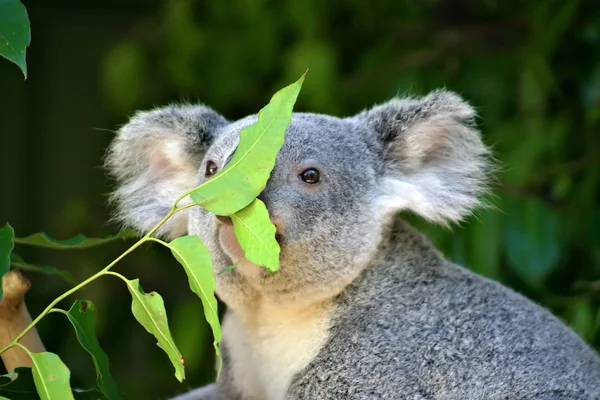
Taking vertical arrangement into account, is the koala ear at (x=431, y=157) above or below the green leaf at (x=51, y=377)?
above

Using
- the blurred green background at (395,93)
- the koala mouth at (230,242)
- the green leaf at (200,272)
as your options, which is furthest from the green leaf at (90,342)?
the blurred green background at (395,93)

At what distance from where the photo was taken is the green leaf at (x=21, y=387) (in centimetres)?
155

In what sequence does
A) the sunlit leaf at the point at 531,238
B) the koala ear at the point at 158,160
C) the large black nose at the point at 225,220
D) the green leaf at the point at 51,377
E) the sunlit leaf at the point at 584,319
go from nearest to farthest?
1. the green leaf at the point at 51,377
2. the large black nose at the point at 225,220
3. the koala ear at the point at 158,160
4. the sunlit leaf at the point at 584,319
5. the sunlit leaf at the point at 531,238

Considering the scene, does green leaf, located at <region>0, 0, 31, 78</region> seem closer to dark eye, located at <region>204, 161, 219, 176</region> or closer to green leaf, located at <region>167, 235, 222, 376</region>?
green leaf, located at <region>167, 235, 222, 376</region>

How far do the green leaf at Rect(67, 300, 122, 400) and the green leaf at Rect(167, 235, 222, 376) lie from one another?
25cm

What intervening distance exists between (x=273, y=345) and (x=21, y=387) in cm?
82

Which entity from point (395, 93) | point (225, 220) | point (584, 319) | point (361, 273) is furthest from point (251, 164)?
point (395, 93)

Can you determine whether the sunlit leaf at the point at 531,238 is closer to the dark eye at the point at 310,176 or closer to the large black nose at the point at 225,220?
the dark eye at the point at 310,176

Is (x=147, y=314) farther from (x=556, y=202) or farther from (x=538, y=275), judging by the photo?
(x=556, y=202)

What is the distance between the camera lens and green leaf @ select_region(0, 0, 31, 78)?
1411 millimetres

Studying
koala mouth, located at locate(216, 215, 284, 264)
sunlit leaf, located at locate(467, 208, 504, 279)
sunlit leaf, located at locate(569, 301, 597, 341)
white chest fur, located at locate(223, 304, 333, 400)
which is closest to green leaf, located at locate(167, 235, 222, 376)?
koala mouth, located at locate(216, 215, 284, 264)

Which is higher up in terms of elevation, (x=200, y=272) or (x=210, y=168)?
(x=200, y=272)

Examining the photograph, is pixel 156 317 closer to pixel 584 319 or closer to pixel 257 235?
pixel 257 235

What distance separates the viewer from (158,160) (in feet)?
8.19
